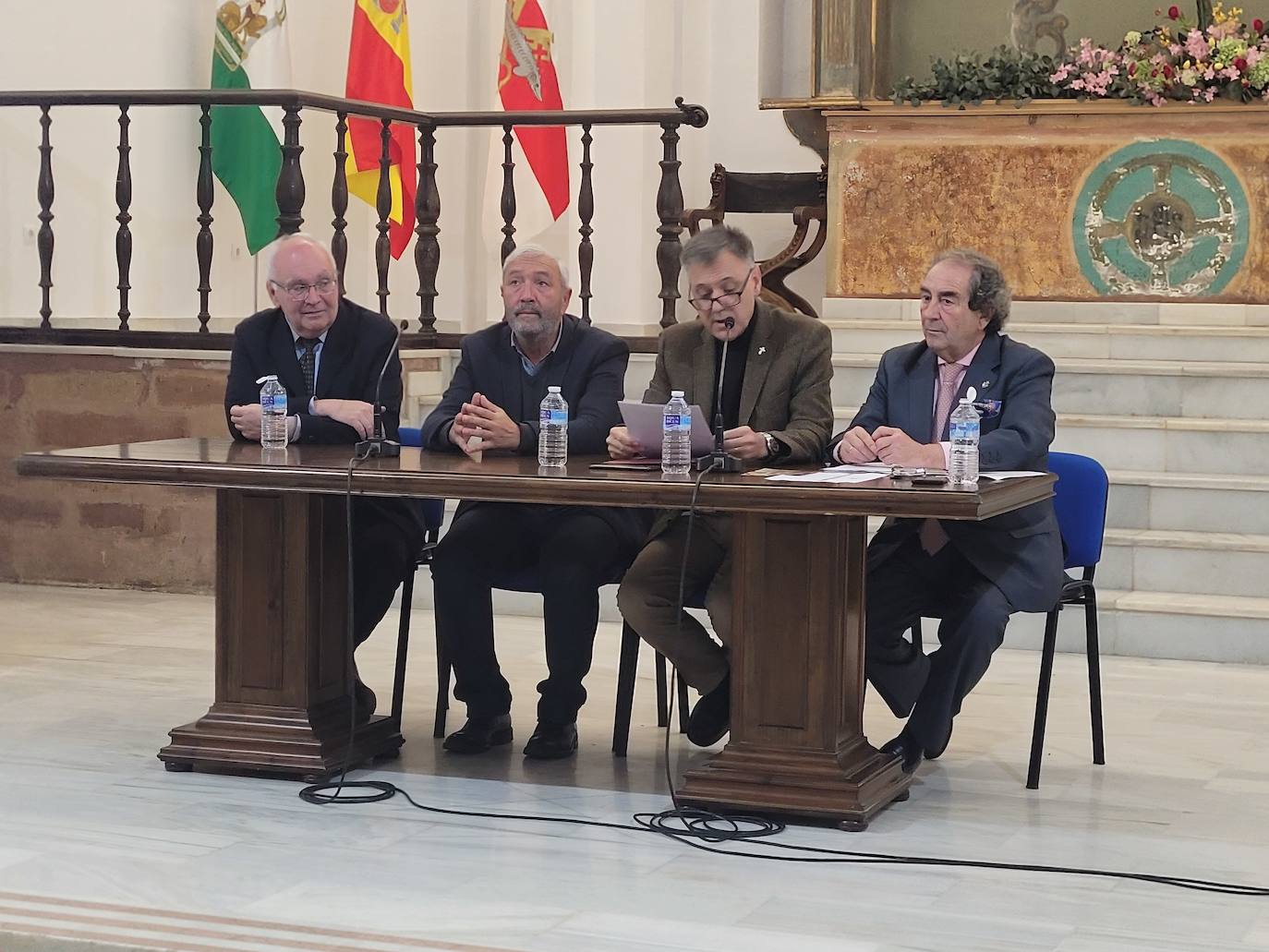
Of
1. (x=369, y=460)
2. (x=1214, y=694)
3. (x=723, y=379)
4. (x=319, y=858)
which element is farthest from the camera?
(x=1214, y=694)

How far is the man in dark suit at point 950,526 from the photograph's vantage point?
3951 millimetres

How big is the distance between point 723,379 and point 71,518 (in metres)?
3.27

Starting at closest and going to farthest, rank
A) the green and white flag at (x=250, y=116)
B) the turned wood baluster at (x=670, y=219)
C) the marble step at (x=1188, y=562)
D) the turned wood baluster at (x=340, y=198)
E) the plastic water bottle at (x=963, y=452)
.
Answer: the plastic water bottle at (x=963, y=452) < the marble step at (x=1188, y=562) < the turned wood baluster at (x=340, y=198) < the turned wood baluster at (x=670, y=219) < the green and white flag at (x=250, y=116)

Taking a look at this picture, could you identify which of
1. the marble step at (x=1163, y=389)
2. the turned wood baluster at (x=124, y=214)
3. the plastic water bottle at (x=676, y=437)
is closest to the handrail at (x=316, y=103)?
the turned wood baluster at (x=124, y=214)

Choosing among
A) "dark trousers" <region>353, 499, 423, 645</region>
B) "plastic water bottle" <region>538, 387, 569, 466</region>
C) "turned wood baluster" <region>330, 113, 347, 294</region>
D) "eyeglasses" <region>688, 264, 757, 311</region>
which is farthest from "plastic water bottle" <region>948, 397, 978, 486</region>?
"turned wood baluster" <region>330, 113, 347, 294</region>

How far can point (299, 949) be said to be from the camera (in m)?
2.84

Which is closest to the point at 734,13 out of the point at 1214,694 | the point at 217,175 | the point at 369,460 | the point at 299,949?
the point at 217,175

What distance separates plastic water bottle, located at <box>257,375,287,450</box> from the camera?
4273 millimetres

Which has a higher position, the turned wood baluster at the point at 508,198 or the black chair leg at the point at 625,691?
the turned wood baluster at the point at 508,198

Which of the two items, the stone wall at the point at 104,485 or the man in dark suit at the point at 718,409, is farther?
the stone wall at the point at 104,485

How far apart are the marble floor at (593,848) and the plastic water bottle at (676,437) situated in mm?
680

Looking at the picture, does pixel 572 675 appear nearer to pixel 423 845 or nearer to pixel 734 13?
pixel 423 845

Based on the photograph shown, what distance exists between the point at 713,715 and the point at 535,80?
5363mm

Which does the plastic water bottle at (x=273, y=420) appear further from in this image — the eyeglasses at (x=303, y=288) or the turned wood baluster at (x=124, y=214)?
the turned wood baluster at (x=124, y=214)
